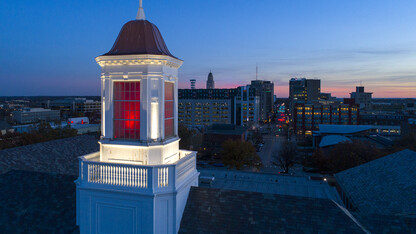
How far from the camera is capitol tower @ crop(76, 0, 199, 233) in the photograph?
9.39 meters

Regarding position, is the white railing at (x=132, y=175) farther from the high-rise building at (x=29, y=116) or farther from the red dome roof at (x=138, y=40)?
the high-rise building at (x=29, y=116)

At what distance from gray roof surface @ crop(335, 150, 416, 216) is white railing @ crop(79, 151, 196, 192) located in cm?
1037

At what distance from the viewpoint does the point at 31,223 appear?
1181 centimetres

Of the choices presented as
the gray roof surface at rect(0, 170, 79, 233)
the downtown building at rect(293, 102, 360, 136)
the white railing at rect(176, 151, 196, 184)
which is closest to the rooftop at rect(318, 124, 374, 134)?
the downtown building at rect(293, 102, 360, 136)

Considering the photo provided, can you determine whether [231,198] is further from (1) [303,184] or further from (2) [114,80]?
(1) [303,184]

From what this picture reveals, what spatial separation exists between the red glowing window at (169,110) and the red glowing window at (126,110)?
1180mm

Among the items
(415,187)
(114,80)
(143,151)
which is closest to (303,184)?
(415,187)

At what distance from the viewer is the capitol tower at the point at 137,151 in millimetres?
9391

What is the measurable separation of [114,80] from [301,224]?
8.85 metres

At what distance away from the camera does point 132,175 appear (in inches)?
372

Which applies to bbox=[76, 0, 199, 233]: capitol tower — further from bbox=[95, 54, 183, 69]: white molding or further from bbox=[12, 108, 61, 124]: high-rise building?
bbox=[12, 108, 61, 124]: high-rise building

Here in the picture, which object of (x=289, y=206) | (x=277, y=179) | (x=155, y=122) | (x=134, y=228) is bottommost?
Answer: (x=277, y=179)

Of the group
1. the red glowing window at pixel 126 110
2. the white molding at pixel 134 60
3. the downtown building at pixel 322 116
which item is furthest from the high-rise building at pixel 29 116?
the white molding at pixel 134 60

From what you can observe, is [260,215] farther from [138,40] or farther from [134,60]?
[138,40]
